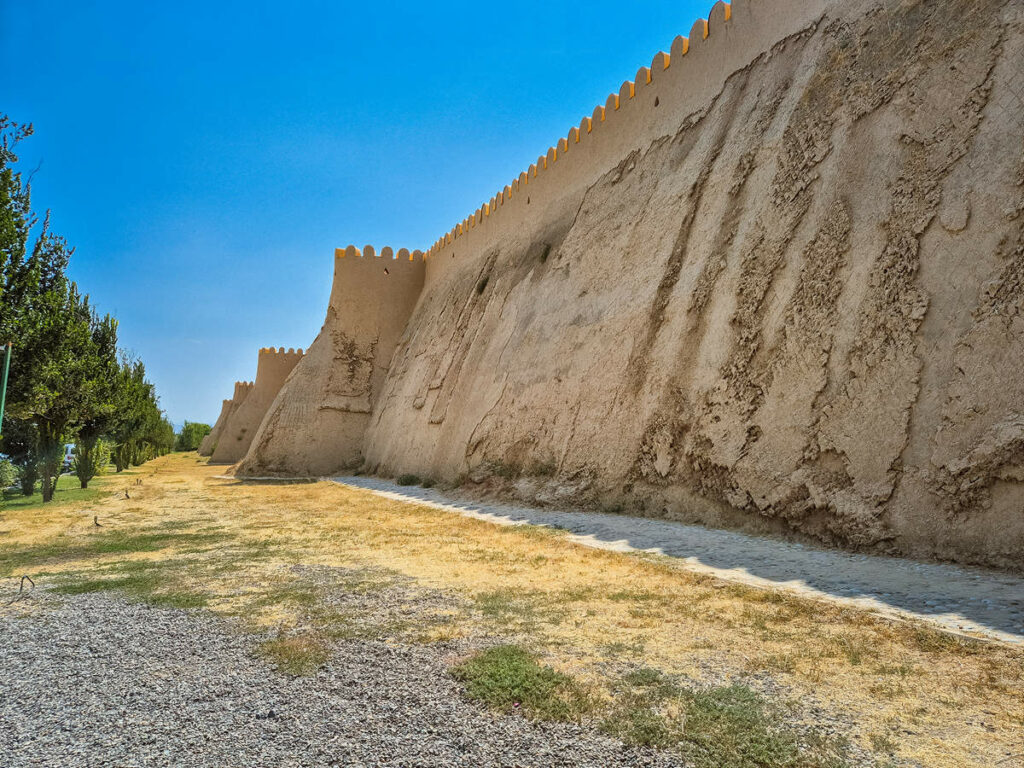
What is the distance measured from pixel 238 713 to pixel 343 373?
63.7 feet

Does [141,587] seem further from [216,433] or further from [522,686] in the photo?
[216,433]

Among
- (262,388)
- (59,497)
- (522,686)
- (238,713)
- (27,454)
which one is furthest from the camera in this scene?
(262,388)

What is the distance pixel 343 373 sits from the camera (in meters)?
21.4

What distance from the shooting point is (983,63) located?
21.7 feet

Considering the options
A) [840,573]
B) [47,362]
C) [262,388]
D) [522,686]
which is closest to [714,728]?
[522,686]

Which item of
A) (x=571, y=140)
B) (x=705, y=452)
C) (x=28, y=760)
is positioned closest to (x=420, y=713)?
(x=28, y=760)

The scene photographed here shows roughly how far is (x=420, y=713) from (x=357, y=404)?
19102 mm

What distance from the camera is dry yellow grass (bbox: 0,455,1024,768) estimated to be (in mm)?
2629

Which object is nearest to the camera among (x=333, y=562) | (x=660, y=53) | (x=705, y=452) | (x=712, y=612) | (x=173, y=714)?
(x=173, y=714)

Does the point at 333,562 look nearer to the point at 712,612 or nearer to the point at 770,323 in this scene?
the point at 712,612

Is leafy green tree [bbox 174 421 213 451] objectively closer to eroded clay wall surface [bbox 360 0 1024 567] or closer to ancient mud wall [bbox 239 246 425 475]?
ancient mud wall [bbox 239 246 425 475]

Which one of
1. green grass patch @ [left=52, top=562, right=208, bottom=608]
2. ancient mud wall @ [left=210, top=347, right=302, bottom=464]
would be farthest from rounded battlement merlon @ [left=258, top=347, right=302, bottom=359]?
green grass patch @ [left=52, top=562, right=208, bottom=608]

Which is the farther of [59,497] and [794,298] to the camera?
[59,497]

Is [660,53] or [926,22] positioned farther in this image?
[660,53]
